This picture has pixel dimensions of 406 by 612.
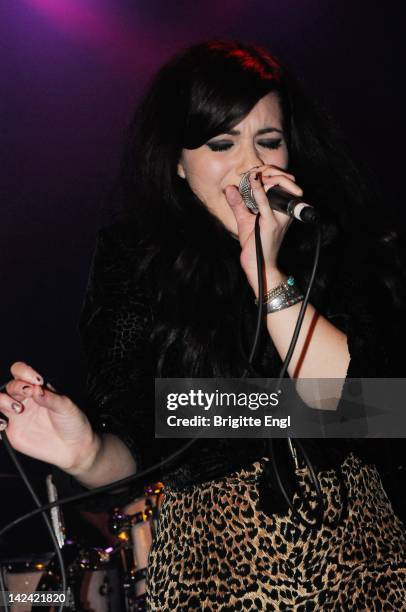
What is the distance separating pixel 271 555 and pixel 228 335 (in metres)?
0.42

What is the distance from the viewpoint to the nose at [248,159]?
4.63ft

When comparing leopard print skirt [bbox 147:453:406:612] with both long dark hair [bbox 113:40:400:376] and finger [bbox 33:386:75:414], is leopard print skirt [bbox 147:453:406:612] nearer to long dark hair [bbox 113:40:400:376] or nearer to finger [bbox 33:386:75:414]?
long dark hair [bbox 113:40:400:376]

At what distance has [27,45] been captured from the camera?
8.29 ft

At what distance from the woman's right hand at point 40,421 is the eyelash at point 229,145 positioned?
673 millimetres

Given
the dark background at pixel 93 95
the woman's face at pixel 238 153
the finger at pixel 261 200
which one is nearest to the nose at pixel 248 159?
the woman's face at pixel 238 153

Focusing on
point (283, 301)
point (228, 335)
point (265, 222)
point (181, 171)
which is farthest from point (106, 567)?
point (265, 222)

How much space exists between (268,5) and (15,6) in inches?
35.5

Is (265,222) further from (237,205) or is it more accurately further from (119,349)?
(119,349)

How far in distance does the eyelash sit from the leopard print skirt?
0.63 meters

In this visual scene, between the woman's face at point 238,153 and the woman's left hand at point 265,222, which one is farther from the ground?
the woman's face at point 238,153

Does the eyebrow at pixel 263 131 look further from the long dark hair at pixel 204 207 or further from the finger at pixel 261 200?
the finger at pixel 261 200

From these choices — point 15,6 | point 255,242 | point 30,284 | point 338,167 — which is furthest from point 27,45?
point 255,242

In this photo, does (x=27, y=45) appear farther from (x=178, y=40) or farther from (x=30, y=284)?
(x=30, y=284)

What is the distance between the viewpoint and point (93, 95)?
269 centimetres
